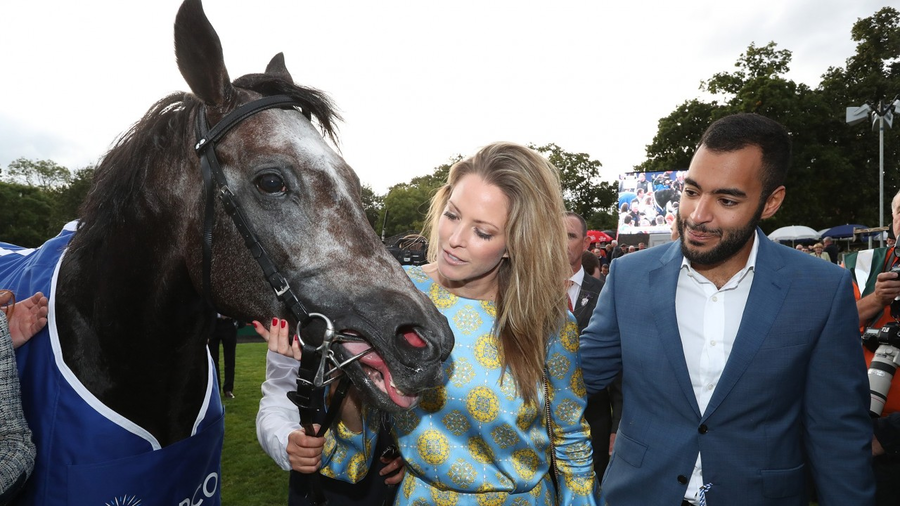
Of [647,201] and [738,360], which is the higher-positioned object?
[738,360]

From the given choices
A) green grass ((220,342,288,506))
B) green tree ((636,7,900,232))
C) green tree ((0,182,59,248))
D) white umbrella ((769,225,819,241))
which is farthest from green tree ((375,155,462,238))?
green grass ((220,342,288,506))

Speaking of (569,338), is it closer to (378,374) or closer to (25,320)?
(378,374)

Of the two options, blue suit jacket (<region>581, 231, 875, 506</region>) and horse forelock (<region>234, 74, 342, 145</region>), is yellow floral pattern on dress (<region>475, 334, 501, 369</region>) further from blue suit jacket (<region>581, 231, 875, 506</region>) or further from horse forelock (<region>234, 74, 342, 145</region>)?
horse forelock (<region>234, 74, 342, 145</region>)

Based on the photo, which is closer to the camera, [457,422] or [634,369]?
[457,422]

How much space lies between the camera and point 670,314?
2199mm

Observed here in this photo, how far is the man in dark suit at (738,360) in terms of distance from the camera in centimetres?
202

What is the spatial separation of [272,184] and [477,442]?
1.17 metres

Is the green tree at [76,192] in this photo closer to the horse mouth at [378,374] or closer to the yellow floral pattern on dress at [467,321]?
the horse mouth at [378,374]

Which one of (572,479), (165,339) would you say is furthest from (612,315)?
(165,339)

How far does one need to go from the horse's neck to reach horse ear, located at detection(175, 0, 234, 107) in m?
0.69

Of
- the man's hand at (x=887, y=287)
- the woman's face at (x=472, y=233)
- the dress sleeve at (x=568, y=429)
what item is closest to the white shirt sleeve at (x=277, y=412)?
the woman's face at (x=472, y=233)

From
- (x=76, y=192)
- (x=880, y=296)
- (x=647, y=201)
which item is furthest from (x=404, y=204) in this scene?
(x=880, y=296)

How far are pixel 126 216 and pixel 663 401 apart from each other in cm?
226

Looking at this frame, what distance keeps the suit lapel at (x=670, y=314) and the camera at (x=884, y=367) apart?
1.37m
